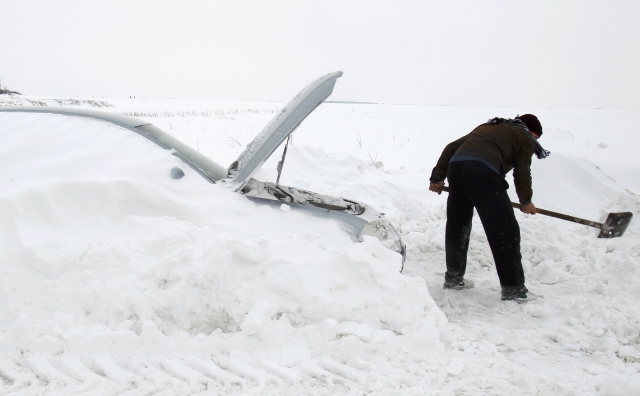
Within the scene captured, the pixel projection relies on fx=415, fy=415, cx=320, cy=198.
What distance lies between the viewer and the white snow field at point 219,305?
6.23ft

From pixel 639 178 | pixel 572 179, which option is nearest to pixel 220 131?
pixel 572 179

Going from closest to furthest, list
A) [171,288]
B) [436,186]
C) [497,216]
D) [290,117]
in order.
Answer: [171,288], [290,117], [497,216], [436,186]

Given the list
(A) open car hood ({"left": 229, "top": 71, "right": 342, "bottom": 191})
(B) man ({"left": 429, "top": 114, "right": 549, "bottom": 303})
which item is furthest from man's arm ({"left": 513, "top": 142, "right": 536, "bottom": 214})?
(A) open car hood ({"left": 229, "top": 71, "right": 342, "bottom": 191})

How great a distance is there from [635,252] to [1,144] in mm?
4974

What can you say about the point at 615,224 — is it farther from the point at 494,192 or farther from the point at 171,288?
the point at 171,288

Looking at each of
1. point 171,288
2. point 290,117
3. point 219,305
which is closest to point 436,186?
point 290,117

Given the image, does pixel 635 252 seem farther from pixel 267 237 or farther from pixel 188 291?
pixel 188 291

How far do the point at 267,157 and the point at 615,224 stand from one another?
3.29 m

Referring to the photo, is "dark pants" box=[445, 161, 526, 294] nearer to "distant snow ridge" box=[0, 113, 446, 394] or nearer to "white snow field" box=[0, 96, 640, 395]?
"white snow field" box=[0, 96, 640, 395]

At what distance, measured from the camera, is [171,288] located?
84.0 inches

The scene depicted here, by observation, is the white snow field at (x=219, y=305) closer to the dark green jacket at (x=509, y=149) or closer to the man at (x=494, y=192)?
the man at (x=494, y=192)

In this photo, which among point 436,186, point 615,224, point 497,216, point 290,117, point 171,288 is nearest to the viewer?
point 171,288

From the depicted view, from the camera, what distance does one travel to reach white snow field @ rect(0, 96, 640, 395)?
1897mm

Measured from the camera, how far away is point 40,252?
2035 millimetres
